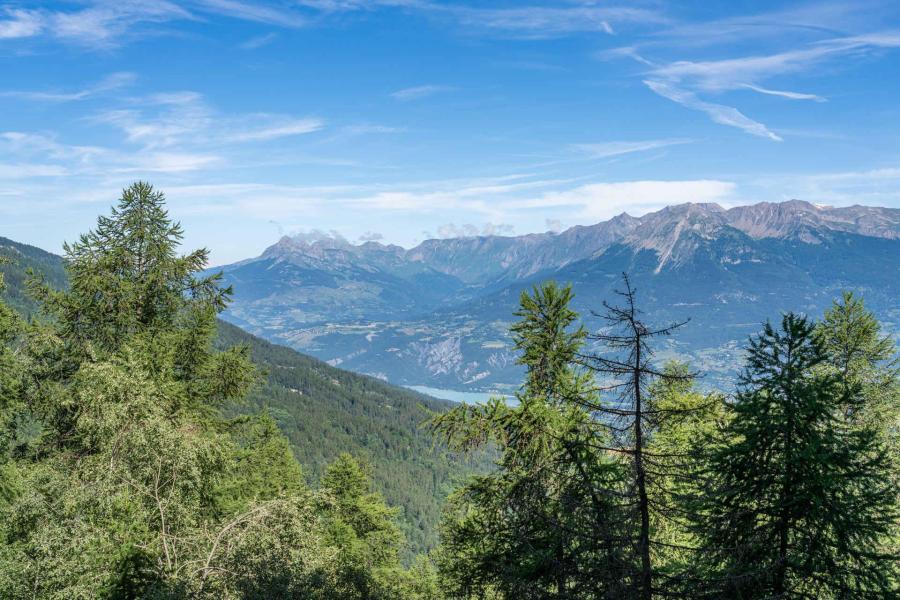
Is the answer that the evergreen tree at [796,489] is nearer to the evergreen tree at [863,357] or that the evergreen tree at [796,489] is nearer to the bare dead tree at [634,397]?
the bare dead tree at [634,397]

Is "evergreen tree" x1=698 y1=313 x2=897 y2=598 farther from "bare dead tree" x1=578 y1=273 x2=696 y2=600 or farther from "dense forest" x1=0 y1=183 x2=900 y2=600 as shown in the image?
"bare dead tree" x1=578 y1=273 x2=696 y2=600

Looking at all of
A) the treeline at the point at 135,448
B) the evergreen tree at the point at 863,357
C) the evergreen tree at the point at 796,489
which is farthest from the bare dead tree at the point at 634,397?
the evergreen tree at the point at 863,357

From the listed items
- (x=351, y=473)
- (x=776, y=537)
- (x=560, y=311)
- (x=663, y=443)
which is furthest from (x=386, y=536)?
(x=776, y=537)

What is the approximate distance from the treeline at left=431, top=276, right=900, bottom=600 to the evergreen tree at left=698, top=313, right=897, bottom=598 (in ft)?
0.11

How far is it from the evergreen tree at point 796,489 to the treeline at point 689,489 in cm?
3

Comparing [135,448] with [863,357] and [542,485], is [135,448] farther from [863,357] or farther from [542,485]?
[863,357]

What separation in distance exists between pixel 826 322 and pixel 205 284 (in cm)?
2810

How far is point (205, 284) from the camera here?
62.2ft

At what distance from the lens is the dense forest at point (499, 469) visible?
33.1 feet

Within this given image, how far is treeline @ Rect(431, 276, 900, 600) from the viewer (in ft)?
31.6

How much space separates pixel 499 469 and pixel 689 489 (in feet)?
17.0

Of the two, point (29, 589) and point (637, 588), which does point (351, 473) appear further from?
point (637, 588)

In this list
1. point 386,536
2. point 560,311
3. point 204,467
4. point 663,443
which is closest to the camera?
point 204,467

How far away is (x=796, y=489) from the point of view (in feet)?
36.4
